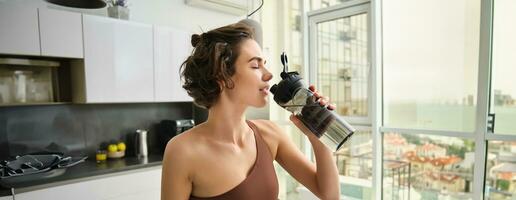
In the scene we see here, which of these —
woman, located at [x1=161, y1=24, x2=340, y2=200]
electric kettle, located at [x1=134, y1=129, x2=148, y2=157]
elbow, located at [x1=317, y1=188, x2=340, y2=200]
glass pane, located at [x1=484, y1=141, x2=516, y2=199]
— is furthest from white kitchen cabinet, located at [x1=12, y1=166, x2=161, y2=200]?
glass pane, located at [x1=484, y1=141, x2=516, y2=199]

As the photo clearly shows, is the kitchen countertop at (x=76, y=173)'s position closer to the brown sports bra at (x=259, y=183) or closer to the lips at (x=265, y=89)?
the brown sports bra at (x=259, y=183)

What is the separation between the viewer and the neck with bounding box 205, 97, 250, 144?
855mm

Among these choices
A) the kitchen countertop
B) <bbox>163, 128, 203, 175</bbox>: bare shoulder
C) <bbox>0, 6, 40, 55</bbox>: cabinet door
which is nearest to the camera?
<bbox>163, 128, 203, 175</bbox>: bare shoulder

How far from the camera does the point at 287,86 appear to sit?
0.78 m

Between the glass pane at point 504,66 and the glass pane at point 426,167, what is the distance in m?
0.26

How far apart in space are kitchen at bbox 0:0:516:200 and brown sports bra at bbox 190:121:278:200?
2.71 feet

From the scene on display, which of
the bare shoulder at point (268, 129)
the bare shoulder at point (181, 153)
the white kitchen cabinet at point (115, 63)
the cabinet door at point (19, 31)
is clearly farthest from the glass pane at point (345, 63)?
the cabinet door at point (19, 31)

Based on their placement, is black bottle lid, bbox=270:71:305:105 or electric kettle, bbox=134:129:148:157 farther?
electric kettle, bbox=134:129:148:157

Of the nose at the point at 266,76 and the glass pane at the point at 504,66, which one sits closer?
the nose at the point at 266,76

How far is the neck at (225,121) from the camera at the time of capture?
86 cm

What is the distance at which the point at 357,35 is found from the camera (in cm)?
279

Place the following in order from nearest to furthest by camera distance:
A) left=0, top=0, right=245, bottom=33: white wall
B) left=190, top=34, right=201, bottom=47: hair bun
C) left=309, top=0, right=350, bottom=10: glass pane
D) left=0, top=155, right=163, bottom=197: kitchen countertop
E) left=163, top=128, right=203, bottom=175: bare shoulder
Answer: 1. left=163, top=128, right=203, bottom=175: bare shoulder
2. left=190, top=34, right=201, bottom=47: hair bun
3. left=0, top=155, right=163, bottom=197: kitchen countertop
4. left=0, top=0, right=245, bottom=33: white wall
5. left=309, top=0, right=350, bottom=10: glass pane

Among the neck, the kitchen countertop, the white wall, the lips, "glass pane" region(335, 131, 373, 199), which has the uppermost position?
the white wall

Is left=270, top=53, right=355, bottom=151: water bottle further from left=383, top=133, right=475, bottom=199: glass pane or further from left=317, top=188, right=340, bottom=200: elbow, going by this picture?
left=383, top=133, right=475, bottom=199: glass pane
